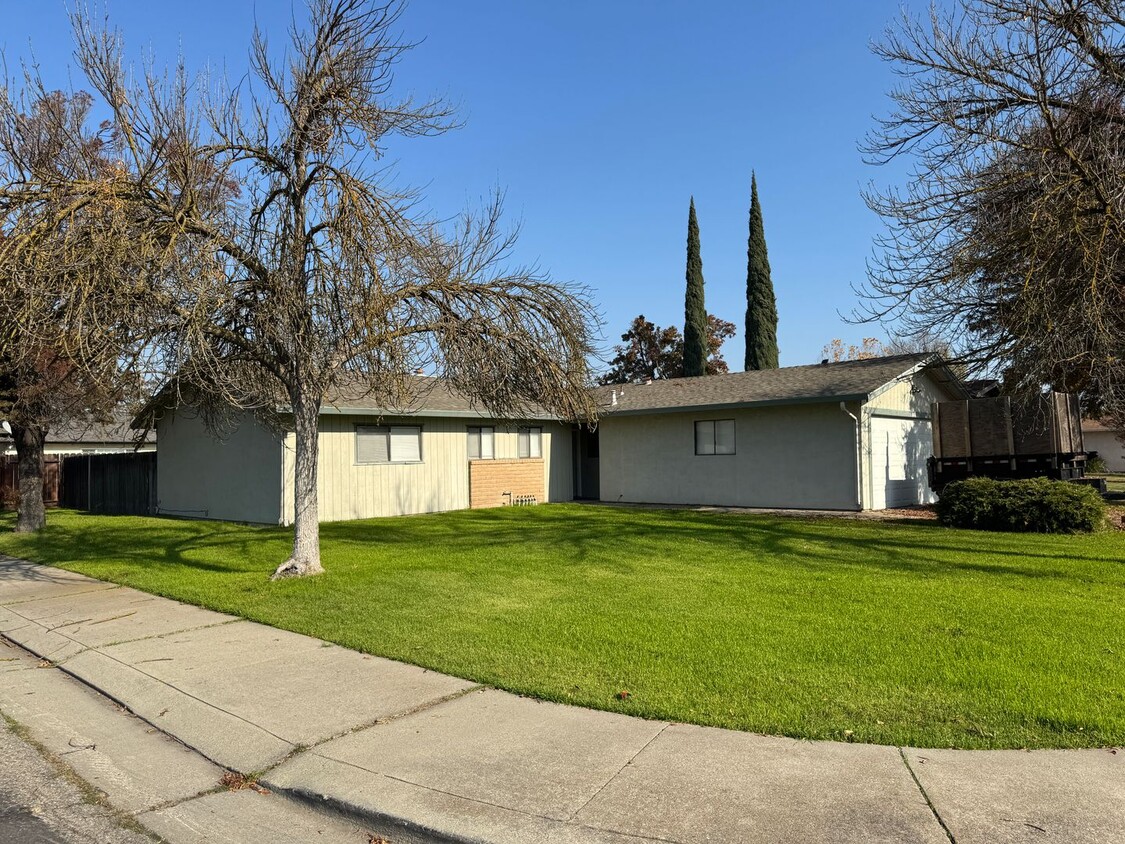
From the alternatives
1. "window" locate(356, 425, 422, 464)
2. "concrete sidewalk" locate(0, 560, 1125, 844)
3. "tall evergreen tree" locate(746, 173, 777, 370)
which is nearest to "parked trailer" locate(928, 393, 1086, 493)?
"window" locate(356, 425, 422, 464)

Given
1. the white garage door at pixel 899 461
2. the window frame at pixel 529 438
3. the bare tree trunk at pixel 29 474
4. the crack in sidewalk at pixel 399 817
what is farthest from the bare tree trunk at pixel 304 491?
the white garage door at pixel 899 461

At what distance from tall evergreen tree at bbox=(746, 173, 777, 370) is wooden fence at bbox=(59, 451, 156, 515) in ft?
95.9

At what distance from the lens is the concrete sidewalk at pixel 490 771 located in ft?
12.1

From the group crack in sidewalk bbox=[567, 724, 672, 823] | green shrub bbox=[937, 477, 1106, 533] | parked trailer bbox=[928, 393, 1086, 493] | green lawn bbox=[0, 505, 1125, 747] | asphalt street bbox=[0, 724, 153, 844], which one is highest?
parked trailer bbox=[928, 393, 1086, 493]

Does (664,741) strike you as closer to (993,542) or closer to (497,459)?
(993,542)

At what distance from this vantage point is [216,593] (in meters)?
9.61

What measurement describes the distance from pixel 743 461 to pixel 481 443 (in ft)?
24.3

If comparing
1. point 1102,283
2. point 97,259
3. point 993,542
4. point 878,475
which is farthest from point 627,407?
point 97,259

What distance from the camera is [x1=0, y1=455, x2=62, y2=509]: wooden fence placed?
2639 cm

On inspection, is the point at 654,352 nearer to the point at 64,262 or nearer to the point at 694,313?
the point at 694,313

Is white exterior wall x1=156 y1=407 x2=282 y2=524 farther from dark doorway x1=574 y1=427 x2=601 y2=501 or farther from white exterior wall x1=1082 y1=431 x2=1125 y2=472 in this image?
white exterior wall x1=1082 y1=431 x2=1125 y2=472

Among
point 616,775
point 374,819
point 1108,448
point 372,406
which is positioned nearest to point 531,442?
point 372,406

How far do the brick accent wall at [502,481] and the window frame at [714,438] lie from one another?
500 cm

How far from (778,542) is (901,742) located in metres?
8.86
